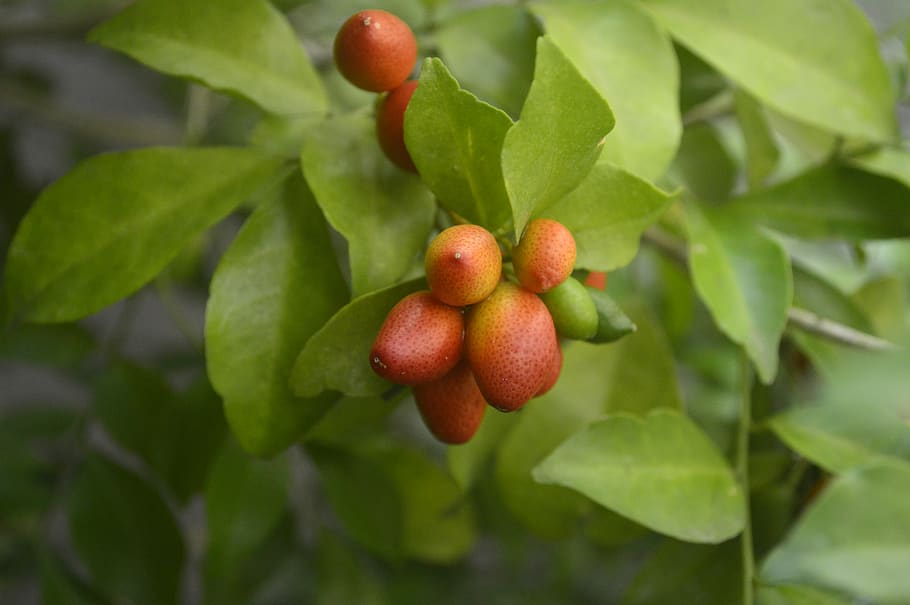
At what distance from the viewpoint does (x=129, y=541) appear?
0.55 m

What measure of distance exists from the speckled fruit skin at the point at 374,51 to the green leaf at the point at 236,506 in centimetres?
28

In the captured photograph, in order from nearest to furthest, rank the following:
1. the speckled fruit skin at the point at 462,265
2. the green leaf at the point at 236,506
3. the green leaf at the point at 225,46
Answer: the speckled fruit skin at the point at 462,265 < the green leaf at the point at 225,46 < the green leaf at the point at 236,506

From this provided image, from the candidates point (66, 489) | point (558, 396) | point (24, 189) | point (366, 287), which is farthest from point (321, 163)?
point (24, 189)

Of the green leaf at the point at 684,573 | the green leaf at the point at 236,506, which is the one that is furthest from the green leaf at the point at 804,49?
the green leaf at the point at 236,506

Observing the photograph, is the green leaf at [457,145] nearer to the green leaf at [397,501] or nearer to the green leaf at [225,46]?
the green leaf at [225,46]

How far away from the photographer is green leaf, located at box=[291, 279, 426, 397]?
318 mm

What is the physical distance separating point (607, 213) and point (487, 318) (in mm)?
84

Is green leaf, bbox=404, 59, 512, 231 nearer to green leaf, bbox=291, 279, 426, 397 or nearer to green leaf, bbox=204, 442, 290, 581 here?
green leaf, bbox=291, 279, 426, 397

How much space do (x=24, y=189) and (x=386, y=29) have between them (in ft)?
1.98

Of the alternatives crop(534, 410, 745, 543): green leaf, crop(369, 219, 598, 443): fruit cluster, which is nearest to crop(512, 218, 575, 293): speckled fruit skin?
crop(369, 219, 598, 443): fruit cluster

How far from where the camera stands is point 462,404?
1.05 feet

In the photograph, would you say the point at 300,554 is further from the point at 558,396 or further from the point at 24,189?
the point at 24,189

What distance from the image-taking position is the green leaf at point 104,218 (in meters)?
0.39

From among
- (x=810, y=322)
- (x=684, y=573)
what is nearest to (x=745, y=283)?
(x=810, y=322)
